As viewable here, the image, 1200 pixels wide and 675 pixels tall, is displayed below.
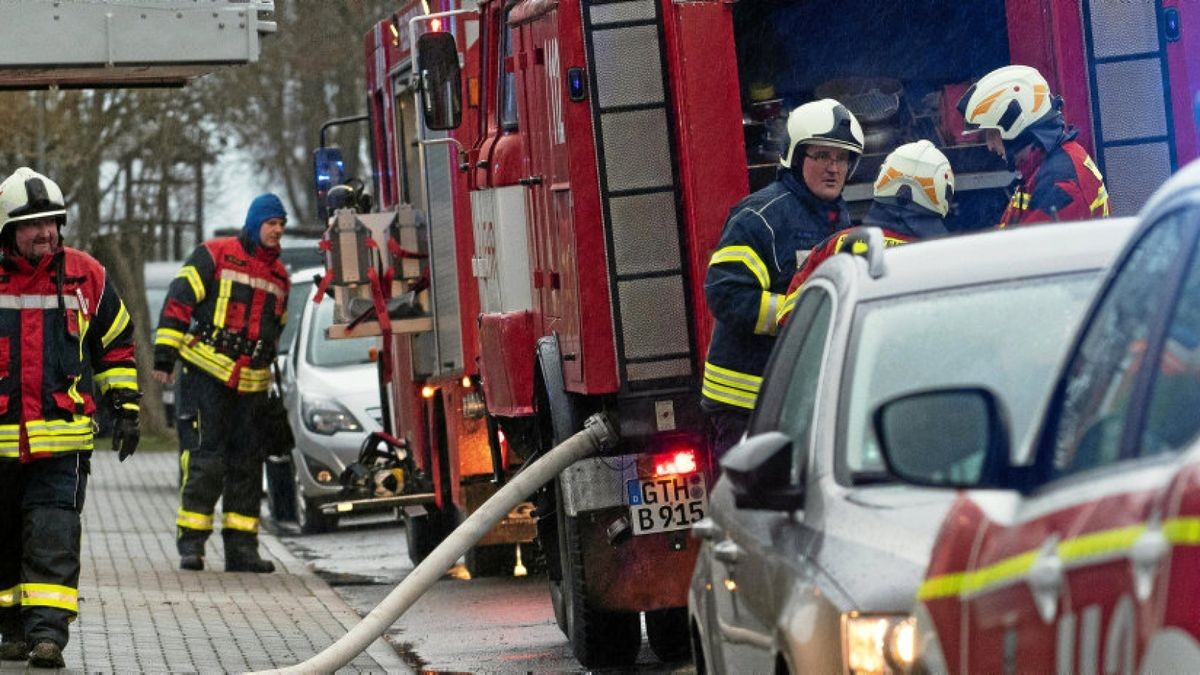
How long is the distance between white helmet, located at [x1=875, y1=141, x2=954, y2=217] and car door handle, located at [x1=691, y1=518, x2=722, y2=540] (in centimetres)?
270

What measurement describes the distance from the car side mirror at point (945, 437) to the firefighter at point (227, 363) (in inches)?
419

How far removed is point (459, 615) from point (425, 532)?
2.47m

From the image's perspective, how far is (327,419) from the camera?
17719 millimetres

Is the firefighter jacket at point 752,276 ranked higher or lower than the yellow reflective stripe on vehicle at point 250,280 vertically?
lower

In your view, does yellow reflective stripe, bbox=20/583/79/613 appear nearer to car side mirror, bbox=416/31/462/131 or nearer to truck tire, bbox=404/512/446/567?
car side mirror, bbox=416/31/462/131

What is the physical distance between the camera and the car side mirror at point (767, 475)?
4746mm

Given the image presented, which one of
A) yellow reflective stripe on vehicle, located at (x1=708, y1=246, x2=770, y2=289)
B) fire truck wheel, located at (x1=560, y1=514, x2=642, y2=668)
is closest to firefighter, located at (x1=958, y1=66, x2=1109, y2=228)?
yellow reflective stripe on vehicle, located at (x1=708, y1=246, x2=770, y2=289)

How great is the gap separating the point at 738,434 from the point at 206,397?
672 centimetres

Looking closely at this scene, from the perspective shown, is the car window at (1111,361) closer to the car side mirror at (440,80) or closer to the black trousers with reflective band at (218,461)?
the car side mirror at (440,80)

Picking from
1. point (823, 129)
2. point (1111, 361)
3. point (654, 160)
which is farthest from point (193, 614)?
point (1111, 361)

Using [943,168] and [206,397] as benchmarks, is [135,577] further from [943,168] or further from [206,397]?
[943,168]

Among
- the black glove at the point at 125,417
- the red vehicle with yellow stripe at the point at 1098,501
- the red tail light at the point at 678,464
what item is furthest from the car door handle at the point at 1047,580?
the black glove at the point at 125,417

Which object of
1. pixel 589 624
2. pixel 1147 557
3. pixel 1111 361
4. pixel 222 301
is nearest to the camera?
pixel 1147 557

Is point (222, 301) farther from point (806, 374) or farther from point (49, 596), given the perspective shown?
point (806, 374)
